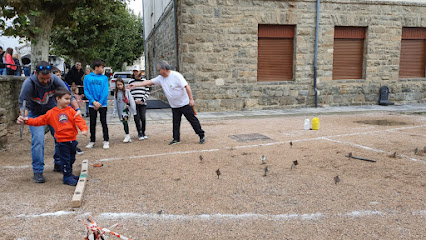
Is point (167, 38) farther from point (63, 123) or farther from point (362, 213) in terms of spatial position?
point (362, 213)

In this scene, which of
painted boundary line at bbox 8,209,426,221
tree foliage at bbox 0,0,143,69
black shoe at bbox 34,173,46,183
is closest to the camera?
painted boundary line at bbox 8,209,426,221

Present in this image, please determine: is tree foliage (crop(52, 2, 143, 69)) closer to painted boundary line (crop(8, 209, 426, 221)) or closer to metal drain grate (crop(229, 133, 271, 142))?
metal drain grate (crop(229, 133, 271, 142))

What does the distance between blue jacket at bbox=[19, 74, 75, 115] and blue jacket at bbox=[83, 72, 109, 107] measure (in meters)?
1.64

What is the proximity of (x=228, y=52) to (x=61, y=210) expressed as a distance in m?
9.73

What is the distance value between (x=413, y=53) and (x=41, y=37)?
14.8 m

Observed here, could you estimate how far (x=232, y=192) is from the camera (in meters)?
4.16

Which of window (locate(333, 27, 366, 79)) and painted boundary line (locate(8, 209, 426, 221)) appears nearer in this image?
painted boundary line (locate(8, 209, 426, 221))

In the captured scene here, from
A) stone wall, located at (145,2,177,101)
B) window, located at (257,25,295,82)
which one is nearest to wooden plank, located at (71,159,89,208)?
stone wall, located at (145,2,177,101)

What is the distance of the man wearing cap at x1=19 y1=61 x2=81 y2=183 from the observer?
470 centimetres

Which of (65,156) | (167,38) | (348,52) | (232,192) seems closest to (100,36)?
(167,38)

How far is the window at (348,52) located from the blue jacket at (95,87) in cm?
1022

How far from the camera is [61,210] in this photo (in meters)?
3.59

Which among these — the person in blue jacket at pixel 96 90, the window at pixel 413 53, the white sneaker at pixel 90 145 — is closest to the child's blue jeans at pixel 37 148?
the person in blue jacket at pixel 96 90

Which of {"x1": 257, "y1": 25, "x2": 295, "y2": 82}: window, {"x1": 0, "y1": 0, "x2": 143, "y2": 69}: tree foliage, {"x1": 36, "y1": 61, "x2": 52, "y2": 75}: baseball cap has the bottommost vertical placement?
{"x1": 36, "y1": 61, "x2": 52, "y2": 75}: baseball cap
